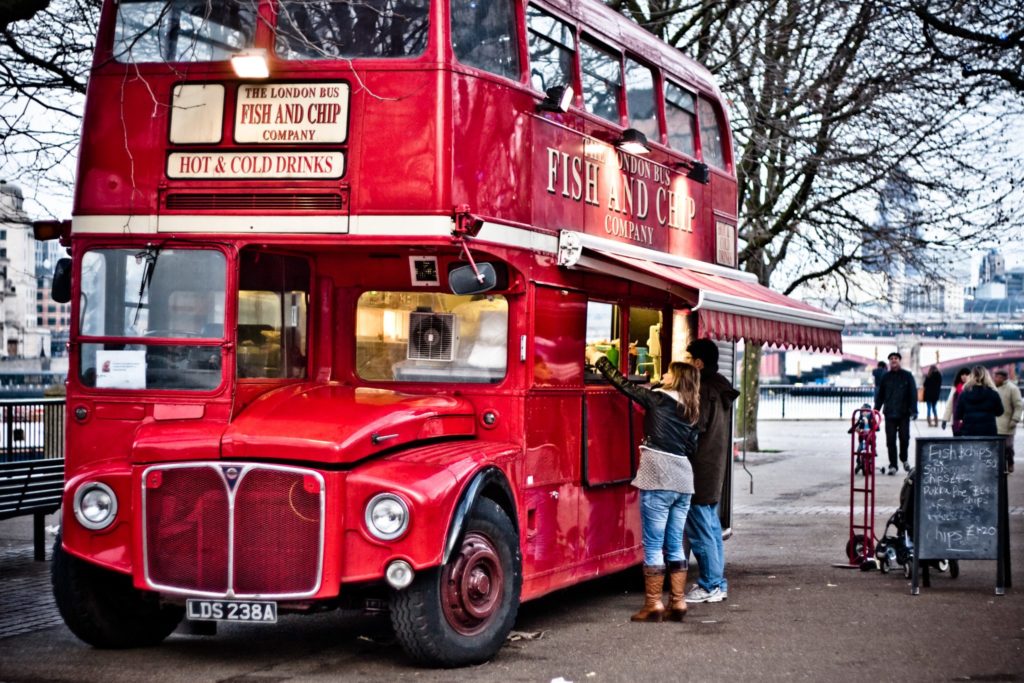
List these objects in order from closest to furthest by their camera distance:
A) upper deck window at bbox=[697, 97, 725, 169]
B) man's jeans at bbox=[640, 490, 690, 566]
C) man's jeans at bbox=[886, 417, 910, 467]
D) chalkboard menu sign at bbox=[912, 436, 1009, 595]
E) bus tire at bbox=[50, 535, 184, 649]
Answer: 1. bus tire at bbox=[50, 535, 184, 649]
2. man's jeans at bbox=[640, 490, 690, 566]
3. chalkboard menu sign at bbox=[912, 436, 1009, 595]
4. upper deck window at bbox=[697, 97, 725, 169]
5. man's jeans at bbox=[886, 417, 910, 467]

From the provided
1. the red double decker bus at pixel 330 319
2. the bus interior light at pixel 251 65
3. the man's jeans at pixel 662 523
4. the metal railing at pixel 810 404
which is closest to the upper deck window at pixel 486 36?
the red double decker bus at pixel 330 319

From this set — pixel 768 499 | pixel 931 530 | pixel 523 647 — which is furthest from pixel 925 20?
pixel 523 647

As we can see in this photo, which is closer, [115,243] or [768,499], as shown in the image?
[115,243]

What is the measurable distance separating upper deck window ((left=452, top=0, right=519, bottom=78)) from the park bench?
5.00 metres

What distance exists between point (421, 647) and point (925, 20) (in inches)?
351

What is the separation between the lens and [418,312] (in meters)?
9.18

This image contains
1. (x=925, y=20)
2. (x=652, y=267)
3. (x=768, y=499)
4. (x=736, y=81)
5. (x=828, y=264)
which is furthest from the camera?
(x=828, y=264)

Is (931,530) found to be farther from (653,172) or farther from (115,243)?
(115,243)

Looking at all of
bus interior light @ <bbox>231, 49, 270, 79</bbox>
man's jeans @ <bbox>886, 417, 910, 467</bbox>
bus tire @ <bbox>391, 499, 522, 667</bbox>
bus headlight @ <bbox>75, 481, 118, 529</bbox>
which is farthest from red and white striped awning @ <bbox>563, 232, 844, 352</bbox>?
man's jeans @ <bbox>886, 417, 910, 467</bbox>

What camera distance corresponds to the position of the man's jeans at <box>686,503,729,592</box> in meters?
10.4

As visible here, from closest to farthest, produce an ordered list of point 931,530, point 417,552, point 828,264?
point 417,552, point 931,530, point 828,264

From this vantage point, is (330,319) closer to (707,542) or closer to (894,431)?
(707,542)

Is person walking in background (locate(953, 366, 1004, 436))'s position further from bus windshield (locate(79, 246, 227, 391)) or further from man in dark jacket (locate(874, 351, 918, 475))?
bus windshield (locate(79, 246, 227, 391))

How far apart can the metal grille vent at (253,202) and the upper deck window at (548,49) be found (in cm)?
162
